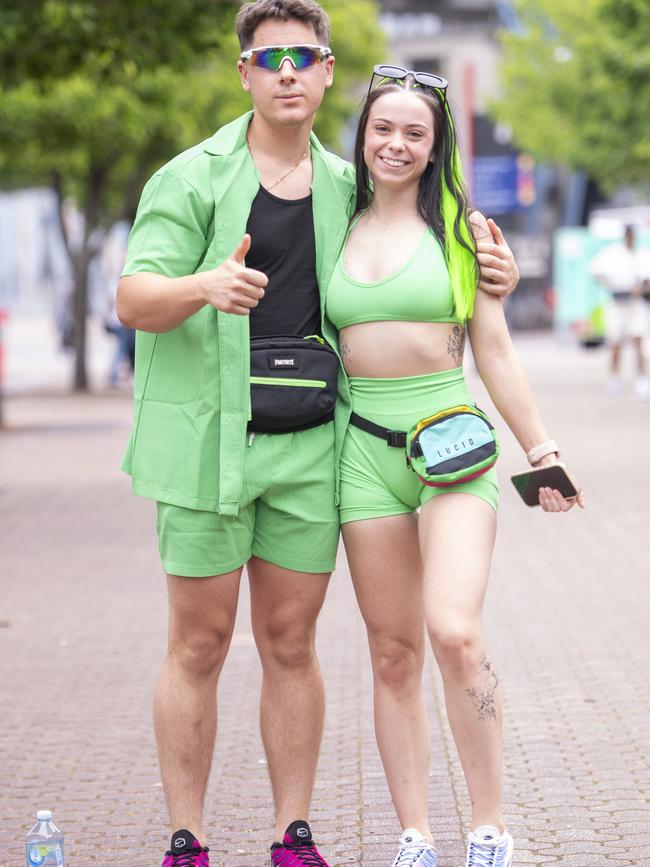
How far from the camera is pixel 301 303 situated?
13.1 feet

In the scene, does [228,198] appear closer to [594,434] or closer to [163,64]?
[163,64]

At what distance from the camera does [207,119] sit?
82.9 ft

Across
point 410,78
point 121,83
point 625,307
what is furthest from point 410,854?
point 625,307

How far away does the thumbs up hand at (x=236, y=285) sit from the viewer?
3.64 m

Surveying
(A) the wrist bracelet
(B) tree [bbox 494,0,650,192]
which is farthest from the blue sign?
(A) the wrist bracelet

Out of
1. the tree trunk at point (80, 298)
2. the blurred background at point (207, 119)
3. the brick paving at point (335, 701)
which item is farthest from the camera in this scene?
the tree trunk at point (80, 298)

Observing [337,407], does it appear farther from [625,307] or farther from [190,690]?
[625,307]

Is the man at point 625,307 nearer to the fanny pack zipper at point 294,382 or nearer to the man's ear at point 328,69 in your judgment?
the man's ear at point 328,69

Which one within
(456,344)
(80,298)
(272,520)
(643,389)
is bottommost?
(643,389)

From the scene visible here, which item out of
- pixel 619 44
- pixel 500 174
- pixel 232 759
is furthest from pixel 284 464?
pixel 500 174

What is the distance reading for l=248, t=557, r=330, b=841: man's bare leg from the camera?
4.09 meters

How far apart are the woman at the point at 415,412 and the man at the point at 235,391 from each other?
0.24 feet

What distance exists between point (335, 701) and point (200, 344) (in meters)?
2.53

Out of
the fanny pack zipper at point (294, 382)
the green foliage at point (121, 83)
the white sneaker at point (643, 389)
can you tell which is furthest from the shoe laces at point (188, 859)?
the white sneaker at point (643, 389)
